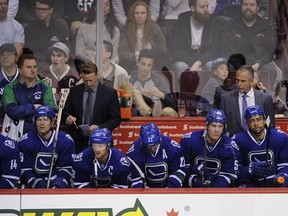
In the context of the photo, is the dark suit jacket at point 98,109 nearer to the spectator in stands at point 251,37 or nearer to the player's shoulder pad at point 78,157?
the player's shoulder pad at point 78,157

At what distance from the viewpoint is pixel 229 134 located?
11.6 metres

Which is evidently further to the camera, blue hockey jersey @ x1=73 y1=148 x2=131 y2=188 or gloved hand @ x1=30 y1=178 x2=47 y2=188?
gloved hand @ x1=30 y1=178 x2=47 y2=188

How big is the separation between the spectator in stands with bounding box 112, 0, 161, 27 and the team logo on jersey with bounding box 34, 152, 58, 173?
2158mm

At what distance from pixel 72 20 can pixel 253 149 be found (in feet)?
9.05

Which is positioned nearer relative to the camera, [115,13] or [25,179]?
[25,179]

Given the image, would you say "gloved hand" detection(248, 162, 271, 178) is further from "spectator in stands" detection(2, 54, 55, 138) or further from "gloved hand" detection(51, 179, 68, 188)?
"spectator in stands" detection(2, 54, 55, 138)

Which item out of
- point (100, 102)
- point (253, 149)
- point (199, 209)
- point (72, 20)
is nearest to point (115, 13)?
point (72, 20)

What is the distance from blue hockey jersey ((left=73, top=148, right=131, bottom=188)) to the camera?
10562mm

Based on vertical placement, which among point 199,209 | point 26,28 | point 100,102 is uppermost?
point 26,28

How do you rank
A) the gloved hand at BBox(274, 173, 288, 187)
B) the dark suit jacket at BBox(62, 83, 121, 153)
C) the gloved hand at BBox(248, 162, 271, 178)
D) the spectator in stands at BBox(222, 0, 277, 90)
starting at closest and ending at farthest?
the gloved hand at BBox(274, 173, 288, 187), the gloved hand at BBox(248, 162, 271, 178), the dark suit jacket at BBox(62, 83, 121, 153), the spectator in stands at BBox(222, 0, 277, 90)

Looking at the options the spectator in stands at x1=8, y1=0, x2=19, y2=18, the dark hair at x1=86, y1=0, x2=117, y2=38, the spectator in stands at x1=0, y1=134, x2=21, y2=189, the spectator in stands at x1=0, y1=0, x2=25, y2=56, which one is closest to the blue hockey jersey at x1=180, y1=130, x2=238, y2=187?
the spectator in stands at x1=0, y1=134, x2=21, y2=189

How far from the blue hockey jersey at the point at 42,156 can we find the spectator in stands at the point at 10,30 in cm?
166

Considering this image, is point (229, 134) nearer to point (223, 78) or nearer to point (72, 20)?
point (223, 78)

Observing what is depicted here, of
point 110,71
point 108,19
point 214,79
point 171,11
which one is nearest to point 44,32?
point 108,19
